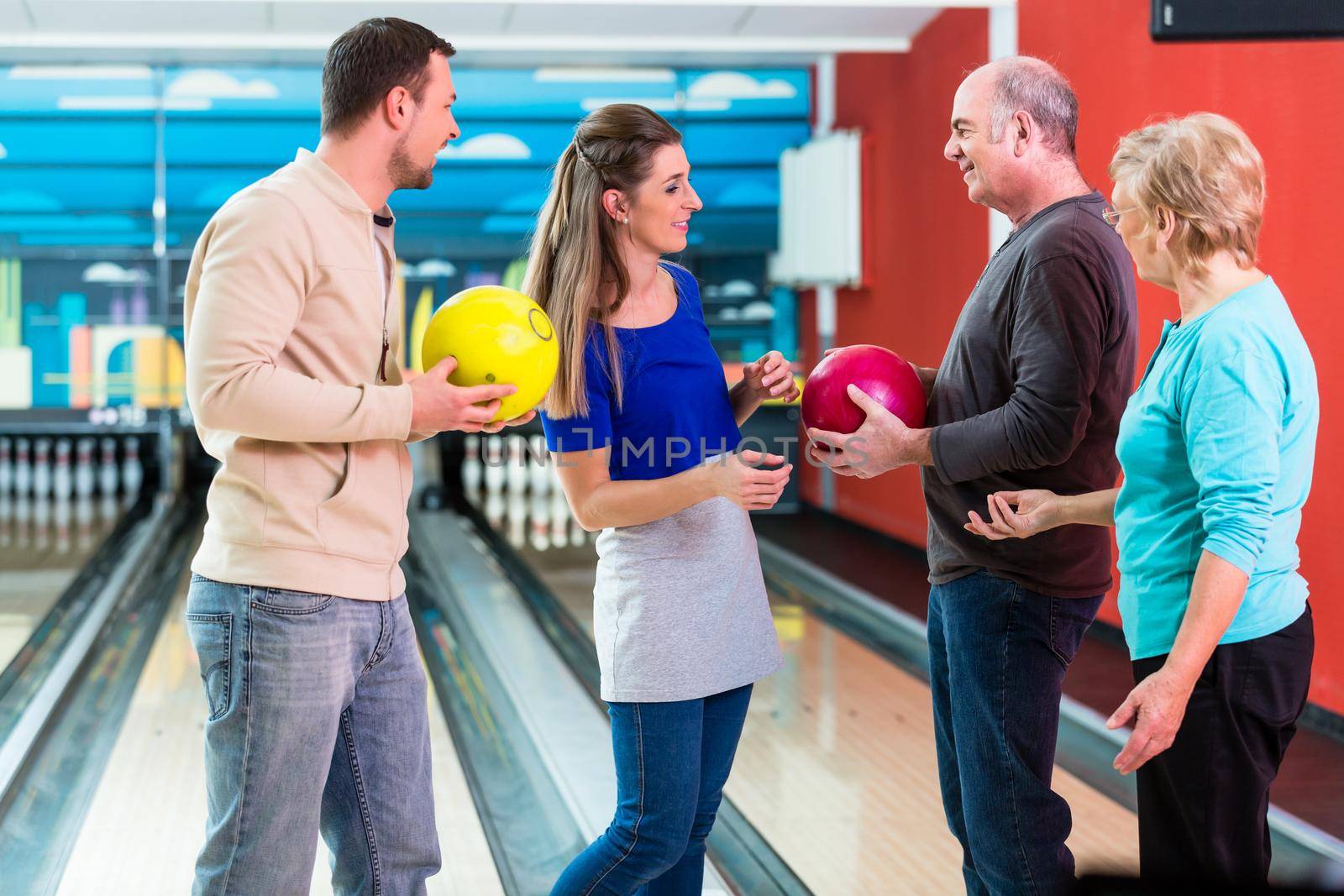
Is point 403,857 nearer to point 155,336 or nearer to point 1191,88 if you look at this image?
point 1191,88

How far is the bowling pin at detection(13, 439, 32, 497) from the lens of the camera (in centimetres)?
688

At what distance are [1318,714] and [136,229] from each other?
6.27 metres

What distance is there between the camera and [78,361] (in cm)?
686

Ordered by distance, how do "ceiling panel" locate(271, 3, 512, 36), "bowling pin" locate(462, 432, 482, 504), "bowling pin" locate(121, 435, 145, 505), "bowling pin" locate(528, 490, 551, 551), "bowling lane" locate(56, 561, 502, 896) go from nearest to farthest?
1. "bowling lane" locate(56, 561, 502, 896)
2. "ceiling panel" locate(271, 3, 512, 36)
3. "bowling pin" locate(528, 490, 551, 551)
4. "bowling pin" locate(121, 435, 145, 505)
5. "bowling pin" locate(462, 432, 482, 504)

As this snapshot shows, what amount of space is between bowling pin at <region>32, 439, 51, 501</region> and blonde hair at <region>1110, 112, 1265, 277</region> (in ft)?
22.2

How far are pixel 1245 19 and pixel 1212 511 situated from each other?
1.48 m

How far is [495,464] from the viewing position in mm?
7711

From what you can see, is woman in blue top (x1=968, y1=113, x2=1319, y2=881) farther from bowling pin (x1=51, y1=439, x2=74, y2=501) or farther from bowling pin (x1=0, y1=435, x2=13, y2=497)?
bowling pin (x1=0, y1=435, x2=13, y2=497)

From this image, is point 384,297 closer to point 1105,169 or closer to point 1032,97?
point 1032,97

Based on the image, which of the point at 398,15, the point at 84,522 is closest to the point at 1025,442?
the point at 398,15

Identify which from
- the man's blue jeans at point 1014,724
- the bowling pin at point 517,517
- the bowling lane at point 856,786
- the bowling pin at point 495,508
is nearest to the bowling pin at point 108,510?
the bowling pin at point 495,508

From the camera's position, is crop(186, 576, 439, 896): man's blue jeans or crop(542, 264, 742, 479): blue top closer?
crop(186, 576, 439, 896): man's blue jeans

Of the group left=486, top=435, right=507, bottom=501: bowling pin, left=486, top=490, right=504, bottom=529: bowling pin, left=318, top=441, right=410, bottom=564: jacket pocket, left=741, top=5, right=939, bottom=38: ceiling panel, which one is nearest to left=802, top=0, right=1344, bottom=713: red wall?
left=741, top=5, right=939, bottom=38: ceiling panel

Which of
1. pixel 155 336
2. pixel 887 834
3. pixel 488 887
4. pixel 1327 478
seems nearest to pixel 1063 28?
pixel 1327 478
